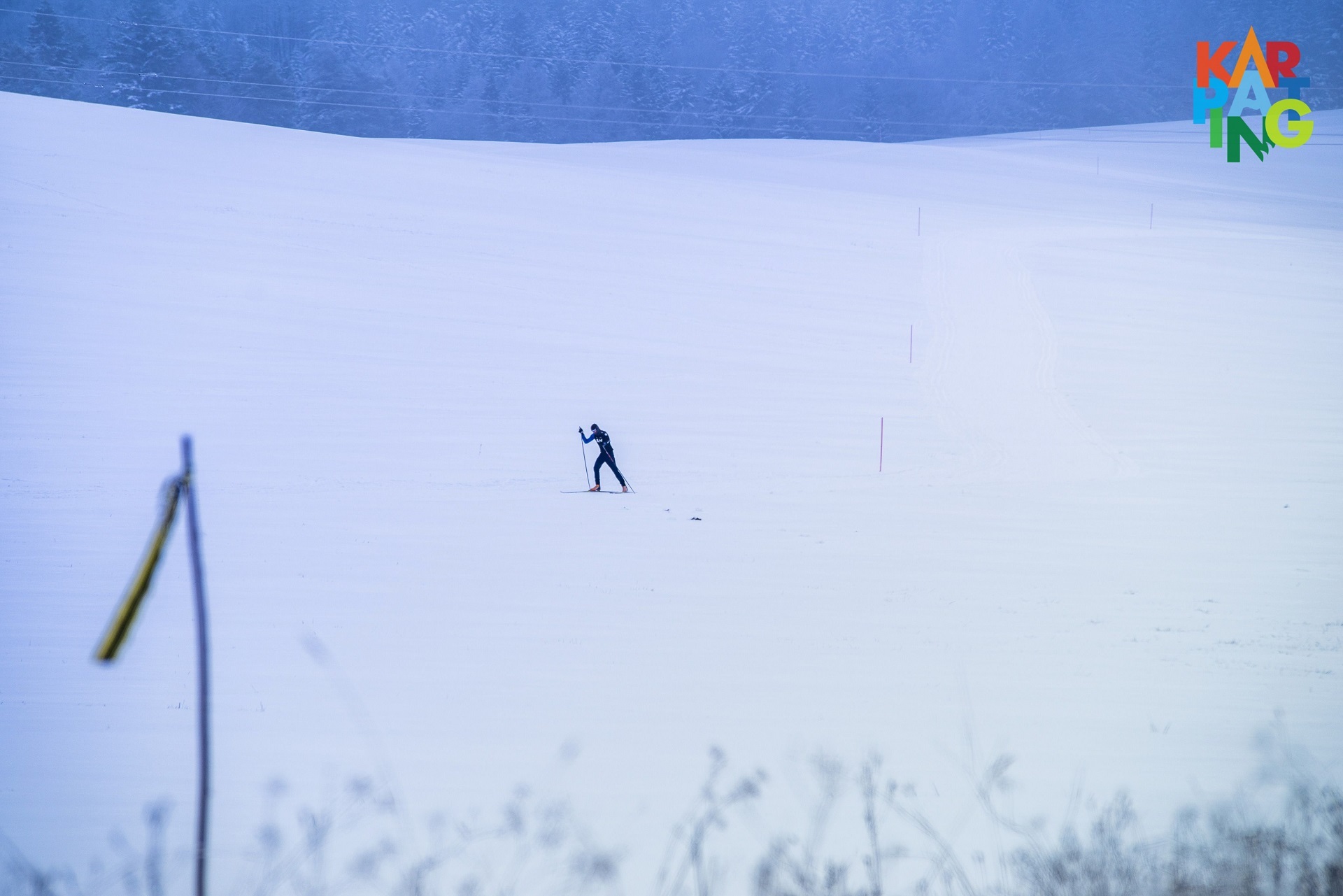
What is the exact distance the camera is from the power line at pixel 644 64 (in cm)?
6488

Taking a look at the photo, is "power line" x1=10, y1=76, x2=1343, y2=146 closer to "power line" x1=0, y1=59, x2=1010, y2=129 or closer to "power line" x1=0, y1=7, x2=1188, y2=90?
"power line" x1=0, y1=59, x2=1010, y2=129

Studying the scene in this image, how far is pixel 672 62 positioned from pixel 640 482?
197ft

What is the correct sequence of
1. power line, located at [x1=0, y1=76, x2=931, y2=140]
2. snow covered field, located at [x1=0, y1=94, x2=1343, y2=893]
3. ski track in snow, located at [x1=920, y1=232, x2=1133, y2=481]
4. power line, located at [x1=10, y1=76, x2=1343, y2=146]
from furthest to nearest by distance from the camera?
1. power line, located at [x1=0, y1=76, x2=931, y2=140]
2. power line, located at [x1=10, y1=76, x2=1343, y2=146]
3. ski track in snow, located at [x1=920, y1=232, x2=1133, y2=481]
4. snow covered field, located at [x1=0, y1=94, x2=1343, y2=893]

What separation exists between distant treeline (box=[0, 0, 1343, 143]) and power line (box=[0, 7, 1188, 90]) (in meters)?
0.12

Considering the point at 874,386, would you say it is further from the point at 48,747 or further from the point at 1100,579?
the point at 48,747

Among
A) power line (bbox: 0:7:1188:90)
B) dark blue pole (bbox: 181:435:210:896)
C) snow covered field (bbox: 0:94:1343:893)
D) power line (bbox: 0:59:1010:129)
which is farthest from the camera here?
power line (bbox: 0:7:1188:90)

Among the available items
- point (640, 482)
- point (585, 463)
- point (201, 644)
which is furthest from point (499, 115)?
point (201, 644)

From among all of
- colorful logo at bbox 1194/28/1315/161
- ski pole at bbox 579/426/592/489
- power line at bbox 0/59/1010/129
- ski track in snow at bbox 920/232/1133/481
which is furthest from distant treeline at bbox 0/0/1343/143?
ski pole at bbox 579/426/592/489

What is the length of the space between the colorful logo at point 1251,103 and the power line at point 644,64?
1322 cm

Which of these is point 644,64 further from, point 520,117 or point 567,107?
point 520,117

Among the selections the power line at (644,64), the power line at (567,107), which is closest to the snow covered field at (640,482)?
the power line at (567,107)

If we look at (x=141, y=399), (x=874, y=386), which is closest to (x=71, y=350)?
(x=141, y=399)

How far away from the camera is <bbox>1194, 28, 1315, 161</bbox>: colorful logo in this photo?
148 feet

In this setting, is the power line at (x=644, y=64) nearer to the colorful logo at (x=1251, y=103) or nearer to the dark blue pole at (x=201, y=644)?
the colorful logo at (x=1251, y=103)
